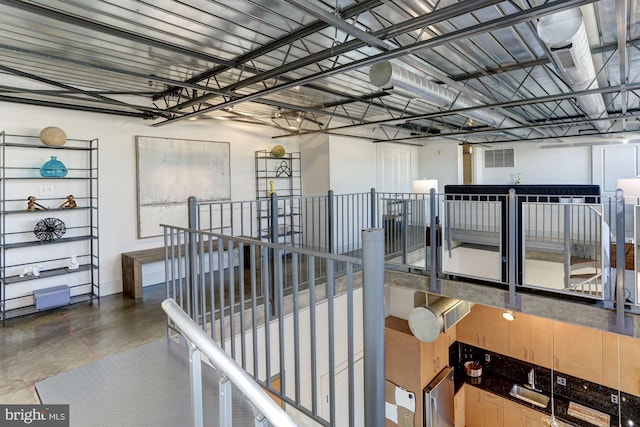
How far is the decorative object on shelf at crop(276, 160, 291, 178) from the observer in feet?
25.6

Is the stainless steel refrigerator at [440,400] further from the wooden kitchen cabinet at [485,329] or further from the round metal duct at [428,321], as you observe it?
the round metal duct at [428,321]

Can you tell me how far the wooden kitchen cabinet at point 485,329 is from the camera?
5.98 m

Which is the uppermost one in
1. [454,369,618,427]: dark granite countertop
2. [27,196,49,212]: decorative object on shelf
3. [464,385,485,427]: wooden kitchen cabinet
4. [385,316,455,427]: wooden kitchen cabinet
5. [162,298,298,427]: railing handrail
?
[27,196,49,212]: decorative object on shelf

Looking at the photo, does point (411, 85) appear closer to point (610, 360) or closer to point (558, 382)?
point (610, 360)

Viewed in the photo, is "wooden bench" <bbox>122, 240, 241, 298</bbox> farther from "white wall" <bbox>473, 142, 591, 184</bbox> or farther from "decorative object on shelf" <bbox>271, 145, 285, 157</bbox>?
"white wall" <bbox>473, 142, 591, 184</bbox>

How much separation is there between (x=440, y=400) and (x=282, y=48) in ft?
19.1

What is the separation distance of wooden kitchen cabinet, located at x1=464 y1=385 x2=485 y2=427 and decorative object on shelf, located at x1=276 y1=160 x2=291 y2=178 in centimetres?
565

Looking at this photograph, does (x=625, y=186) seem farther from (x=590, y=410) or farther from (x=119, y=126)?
(x=119, y=126)

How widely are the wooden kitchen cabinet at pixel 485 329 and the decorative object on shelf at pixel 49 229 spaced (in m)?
6.88

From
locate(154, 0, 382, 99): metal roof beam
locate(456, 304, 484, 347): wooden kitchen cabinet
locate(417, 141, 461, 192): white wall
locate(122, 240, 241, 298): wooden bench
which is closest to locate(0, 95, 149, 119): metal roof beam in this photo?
locate(154, 0, 382, 99): metal roof beam

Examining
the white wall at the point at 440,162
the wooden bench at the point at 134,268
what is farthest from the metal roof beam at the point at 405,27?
the white wall at the point at 440,162

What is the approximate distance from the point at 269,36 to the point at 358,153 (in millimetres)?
5132

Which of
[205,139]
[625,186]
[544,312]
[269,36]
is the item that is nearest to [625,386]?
[544,312]

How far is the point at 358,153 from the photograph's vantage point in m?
8.46
